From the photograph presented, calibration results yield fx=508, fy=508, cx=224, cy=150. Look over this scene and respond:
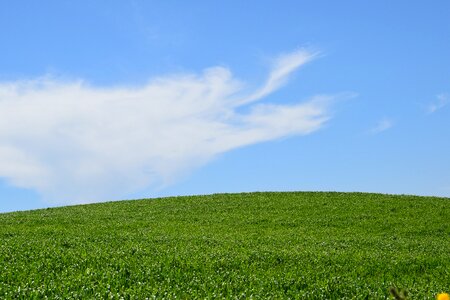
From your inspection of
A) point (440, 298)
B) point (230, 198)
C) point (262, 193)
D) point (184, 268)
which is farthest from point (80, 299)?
point (262, 193)

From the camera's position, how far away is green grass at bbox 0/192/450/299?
43.3ft

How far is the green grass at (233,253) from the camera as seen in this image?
13195 millimetres

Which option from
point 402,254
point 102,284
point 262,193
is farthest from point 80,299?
point 262,193

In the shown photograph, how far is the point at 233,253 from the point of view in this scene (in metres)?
18.3

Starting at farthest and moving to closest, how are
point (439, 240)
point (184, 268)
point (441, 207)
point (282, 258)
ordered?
point (441, 207) < point (439, 240) < point (282, 258) < point (184, 268)

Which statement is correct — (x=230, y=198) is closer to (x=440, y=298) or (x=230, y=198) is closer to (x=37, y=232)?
(x=37, y=232)

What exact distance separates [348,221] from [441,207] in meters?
10.2

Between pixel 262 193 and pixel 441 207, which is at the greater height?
pixel 262 193

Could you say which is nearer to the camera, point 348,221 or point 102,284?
point 102,284

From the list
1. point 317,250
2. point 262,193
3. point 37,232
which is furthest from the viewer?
point 262,193

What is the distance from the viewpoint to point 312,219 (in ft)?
104

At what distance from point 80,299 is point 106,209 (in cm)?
2723

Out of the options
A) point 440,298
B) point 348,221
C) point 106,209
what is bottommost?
point 440,298

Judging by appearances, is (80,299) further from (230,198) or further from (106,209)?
(230,198)
